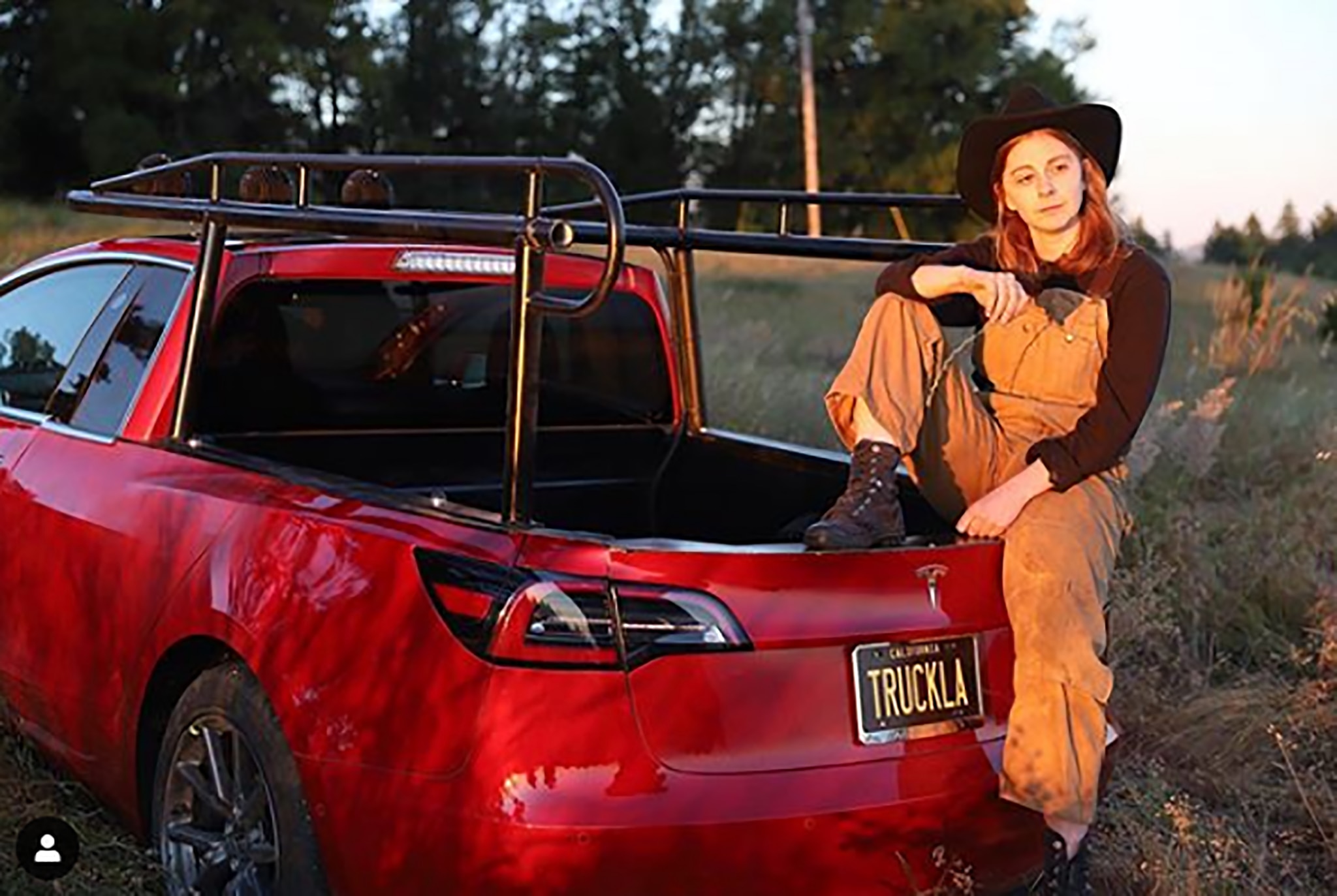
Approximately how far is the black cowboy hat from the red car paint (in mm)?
1210

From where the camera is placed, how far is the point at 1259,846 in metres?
4.07

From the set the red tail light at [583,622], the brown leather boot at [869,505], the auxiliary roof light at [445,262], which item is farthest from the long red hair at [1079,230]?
the red tail light at [583,622]

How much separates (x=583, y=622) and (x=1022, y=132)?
188 centimetres

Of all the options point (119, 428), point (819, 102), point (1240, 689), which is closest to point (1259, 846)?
point (1240, 689)

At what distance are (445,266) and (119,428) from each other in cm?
89

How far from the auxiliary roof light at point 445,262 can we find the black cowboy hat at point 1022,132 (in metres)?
1.20

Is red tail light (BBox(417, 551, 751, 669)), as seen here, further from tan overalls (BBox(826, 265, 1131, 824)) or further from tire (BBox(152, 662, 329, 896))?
tan overalls (BBox(826, 265, 1131, 824))

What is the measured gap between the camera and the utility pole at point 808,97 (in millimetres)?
45688

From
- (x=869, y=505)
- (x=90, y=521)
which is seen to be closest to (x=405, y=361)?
(x=90, y=521)

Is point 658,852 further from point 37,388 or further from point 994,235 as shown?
point 37,388

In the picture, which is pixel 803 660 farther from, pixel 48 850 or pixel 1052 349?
pixel 48 850

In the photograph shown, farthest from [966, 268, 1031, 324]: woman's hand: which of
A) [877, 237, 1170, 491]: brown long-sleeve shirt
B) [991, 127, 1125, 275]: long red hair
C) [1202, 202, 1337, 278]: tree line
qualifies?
[1202, 202, 1337, 278]: tree line

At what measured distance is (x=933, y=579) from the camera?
9.66ft

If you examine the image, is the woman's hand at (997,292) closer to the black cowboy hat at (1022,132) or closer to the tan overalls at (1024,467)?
the tan overalls at (1024,467)
